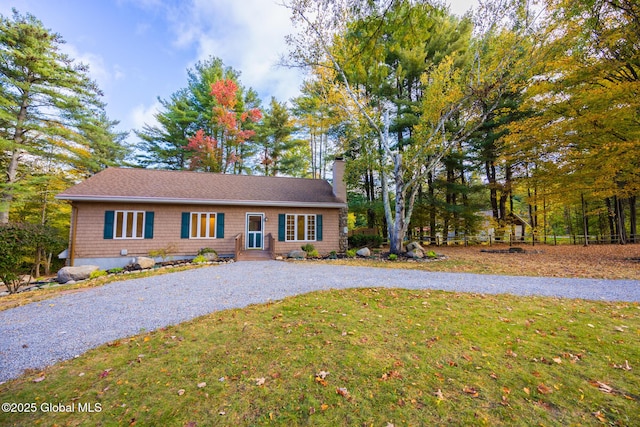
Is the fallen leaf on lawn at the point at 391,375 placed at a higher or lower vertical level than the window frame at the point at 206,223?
lower

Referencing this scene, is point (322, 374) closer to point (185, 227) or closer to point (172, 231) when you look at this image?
point (185, 227)

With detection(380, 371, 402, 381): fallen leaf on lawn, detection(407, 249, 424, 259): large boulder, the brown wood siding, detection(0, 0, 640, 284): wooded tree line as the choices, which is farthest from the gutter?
detection(380, 371, 402, 381): fallen leaf on lawn

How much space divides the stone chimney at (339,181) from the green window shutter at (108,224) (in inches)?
394

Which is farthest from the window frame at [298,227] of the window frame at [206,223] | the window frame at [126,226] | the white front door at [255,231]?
the window frame at [126,226]

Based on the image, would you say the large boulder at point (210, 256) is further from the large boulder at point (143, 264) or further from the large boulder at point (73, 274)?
the large boulder at point (73, 274)

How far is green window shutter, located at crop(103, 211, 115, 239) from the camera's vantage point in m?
10.2

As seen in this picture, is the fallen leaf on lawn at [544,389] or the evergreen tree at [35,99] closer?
the fallen leaf on lawn at [544,389]

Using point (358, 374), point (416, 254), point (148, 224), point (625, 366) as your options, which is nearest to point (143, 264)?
point (148, 224)

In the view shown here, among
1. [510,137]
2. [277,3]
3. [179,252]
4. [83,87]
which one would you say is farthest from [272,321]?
[83,87]

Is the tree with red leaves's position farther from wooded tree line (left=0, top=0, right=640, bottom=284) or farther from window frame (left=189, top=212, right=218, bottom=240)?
window frame (left=189, top=212, right=218, bottom=240)

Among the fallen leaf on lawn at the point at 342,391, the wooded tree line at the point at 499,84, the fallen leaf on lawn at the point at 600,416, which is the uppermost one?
the wooded tree line at the point at 499,84

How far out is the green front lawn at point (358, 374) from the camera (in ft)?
7.07

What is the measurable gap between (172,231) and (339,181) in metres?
8.27

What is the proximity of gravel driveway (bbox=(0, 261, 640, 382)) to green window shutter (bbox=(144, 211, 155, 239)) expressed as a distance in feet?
13.1
